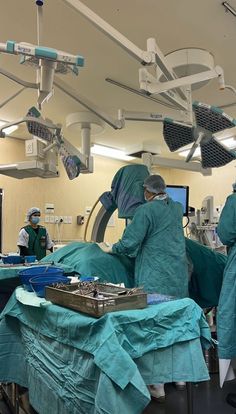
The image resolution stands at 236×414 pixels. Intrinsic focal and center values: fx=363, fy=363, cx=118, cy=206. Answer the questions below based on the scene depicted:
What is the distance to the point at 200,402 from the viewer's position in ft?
8.10

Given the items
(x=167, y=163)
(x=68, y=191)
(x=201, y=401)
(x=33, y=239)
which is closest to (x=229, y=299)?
(x=201, y=401)

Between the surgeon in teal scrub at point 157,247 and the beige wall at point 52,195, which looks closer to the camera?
the surgeon in teal scrub at point 157,247

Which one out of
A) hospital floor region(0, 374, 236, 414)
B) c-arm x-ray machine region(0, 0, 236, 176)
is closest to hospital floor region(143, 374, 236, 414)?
hospital floor region(0, 374, 236, 414)

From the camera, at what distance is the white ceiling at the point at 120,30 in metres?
2.36

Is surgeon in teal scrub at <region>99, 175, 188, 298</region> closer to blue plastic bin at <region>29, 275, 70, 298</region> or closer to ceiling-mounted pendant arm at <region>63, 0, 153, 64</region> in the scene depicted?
blue plastic bin at <region>29, 275, 70, 298</region>

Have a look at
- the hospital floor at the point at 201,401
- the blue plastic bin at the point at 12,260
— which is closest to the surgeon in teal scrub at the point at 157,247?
the hospital floor at the point at 201,401

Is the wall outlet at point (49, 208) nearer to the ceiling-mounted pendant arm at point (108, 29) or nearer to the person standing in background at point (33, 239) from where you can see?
the person standing in background at point (33, 239)

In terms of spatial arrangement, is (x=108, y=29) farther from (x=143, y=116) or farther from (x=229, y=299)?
(x=229, y=299)

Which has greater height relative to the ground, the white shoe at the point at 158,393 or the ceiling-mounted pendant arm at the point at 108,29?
the ceiling-mounted pendant arm at the point at 108,29

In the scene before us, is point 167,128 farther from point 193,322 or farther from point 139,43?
point 193,322

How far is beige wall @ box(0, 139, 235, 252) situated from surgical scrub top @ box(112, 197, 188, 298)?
284cm

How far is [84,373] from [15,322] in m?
0.86

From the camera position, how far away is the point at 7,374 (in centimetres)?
199

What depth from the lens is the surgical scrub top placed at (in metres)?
2.60
